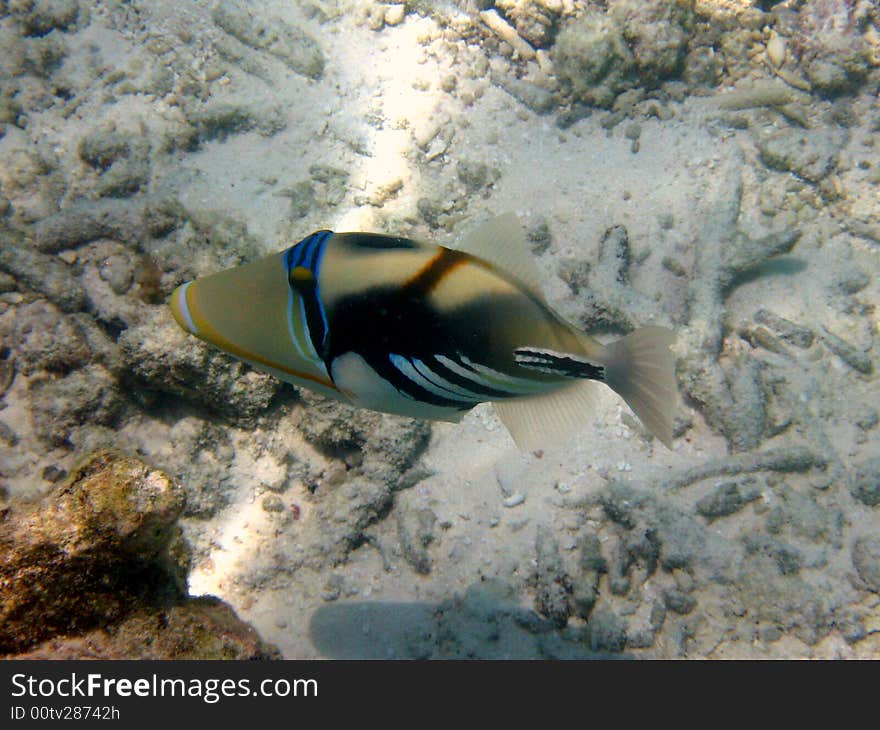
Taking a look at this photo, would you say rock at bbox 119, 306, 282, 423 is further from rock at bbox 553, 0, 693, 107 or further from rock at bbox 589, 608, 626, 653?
rock at bbox 553, 0, 693, 107

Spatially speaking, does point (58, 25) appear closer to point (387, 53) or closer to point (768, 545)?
point (387, 53)

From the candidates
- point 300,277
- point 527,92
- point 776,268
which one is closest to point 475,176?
point 527,92

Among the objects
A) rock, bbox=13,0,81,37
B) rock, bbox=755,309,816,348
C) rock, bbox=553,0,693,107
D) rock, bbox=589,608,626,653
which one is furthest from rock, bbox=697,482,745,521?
rock, bbox=13,0,81,37

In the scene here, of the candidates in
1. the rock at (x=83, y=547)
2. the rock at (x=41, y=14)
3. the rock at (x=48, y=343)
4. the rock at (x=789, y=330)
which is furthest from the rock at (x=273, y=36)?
the rock at (x=789, y=330)

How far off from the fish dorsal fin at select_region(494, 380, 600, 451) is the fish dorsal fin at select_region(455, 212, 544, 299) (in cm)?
31

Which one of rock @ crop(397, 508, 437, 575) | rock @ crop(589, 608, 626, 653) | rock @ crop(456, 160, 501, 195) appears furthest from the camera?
rock @ crop(456, 160, 501, 195)

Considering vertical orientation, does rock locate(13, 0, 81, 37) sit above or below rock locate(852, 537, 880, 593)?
above

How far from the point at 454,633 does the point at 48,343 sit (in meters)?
3.24

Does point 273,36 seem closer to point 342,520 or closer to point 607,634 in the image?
point 342,520

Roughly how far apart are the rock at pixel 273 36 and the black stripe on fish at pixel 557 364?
5153mm

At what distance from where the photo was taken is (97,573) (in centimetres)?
221

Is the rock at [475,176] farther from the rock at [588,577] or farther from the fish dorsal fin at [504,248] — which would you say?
the fish dorsal fin at [504,248]

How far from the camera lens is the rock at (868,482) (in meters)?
3.61

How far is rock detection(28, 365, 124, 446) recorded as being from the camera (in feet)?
11.8
